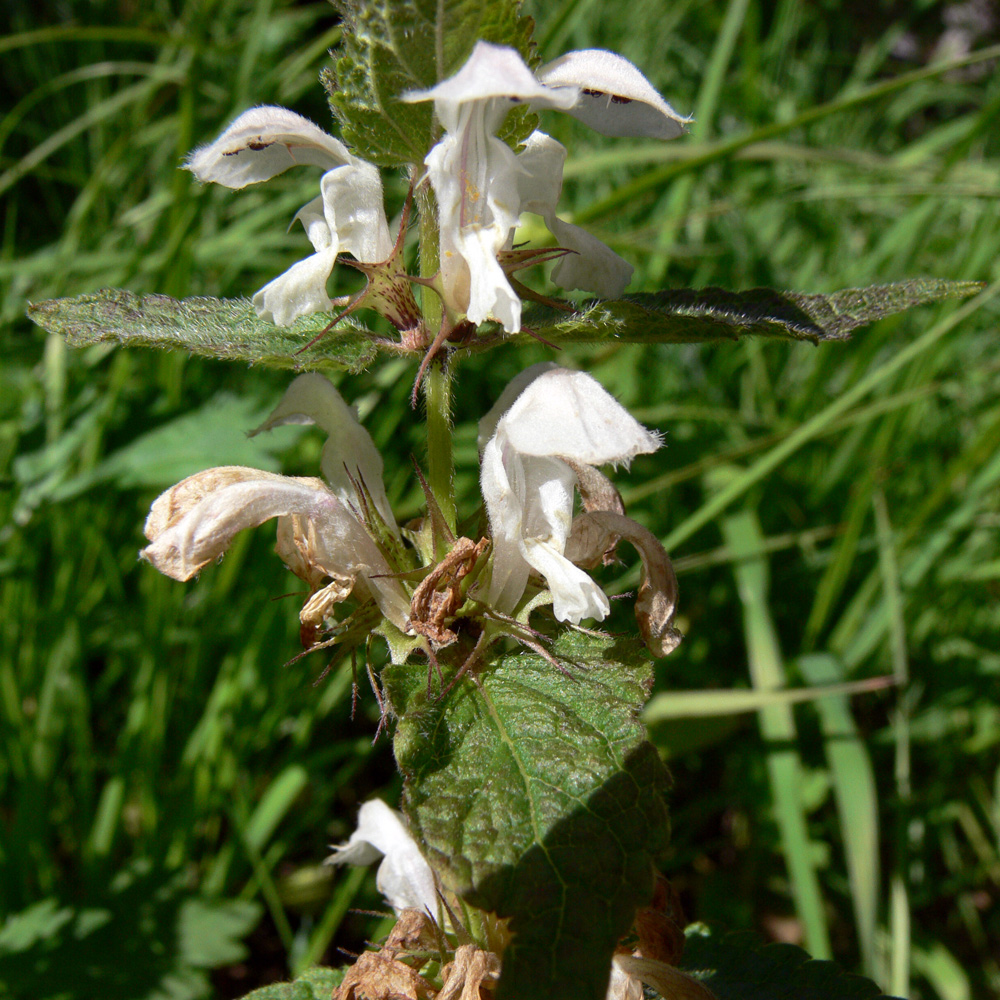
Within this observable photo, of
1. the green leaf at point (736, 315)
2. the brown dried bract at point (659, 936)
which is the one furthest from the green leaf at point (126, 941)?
the green leaf at point (736, 315)

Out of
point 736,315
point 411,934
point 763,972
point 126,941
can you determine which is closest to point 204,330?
point 736,315

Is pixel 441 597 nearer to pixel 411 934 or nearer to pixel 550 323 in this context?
pixel 550 323

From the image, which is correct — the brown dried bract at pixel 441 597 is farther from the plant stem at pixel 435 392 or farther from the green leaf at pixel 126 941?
the green leaf at pixel 126 941

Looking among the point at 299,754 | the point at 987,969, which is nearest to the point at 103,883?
the point at 299,754

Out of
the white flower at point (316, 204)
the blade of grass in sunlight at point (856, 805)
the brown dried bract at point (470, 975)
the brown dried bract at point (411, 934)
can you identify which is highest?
the white flower at point (316, 204)

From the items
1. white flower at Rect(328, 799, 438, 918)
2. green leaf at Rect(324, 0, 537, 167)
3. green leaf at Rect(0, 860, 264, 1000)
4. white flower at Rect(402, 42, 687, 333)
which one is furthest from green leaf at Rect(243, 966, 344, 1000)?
green leaf at Rect(324, 0, 537, 167)

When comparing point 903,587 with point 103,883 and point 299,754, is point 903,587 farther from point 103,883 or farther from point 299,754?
point 103,883
